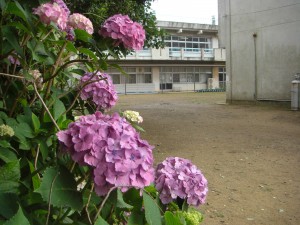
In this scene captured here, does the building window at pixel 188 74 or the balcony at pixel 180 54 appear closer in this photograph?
the balcony at pixel 180 54

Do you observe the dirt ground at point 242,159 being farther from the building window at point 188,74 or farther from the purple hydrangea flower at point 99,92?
the building window at point 188,74

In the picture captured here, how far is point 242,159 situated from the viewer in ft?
17.3

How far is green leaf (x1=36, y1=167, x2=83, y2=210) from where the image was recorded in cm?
79

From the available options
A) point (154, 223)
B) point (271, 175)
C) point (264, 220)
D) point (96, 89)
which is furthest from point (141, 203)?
point (271, 175)

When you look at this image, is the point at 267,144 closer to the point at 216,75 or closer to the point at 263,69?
the point at 263,69

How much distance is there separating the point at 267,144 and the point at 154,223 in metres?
5.92

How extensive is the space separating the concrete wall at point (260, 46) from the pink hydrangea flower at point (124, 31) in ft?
40.9

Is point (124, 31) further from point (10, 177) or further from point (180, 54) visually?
point (180, 54)

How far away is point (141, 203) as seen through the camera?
112cm

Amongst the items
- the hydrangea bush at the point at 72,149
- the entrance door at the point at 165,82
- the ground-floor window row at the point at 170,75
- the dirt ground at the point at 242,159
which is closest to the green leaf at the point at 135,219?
the hydrangea bush at the point at 72,149

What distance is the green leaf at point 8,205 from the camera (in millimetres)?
876

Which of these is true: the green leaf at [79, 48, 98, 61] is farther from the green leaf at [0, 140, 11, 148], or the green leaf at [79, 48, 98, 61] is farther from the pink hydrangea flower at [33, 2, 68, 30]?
the green leaf at [0, 140, 11, 148]

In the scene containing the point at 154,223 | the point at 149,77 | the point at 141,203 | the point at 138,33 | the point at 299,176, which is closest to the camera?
the point at 154,223

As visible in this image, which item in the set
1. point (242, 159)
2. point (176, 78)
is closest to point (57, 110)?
point (242, 159)
